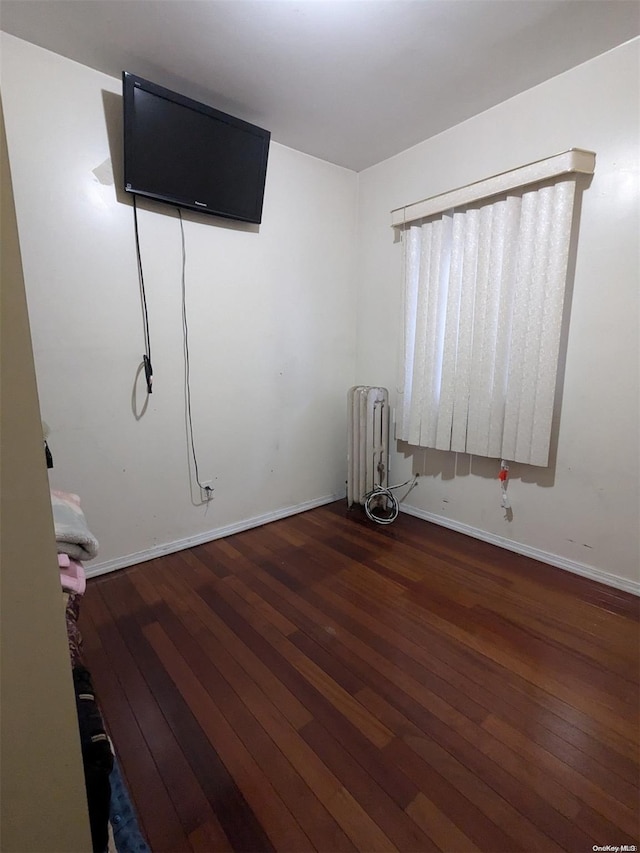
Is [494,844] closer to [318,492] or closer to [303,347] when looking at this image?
[318,492]

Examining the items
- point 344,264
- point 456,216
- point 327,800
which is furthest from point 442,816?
point 344,264

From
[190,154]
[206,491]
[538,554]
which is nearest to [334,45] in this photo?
[190,154]

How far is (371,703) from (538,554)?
147 cm

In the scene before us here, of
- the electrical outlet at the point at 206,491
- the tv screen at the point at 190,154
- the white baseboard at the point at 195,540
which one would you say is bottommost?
the white baseboard at the point at 195,540

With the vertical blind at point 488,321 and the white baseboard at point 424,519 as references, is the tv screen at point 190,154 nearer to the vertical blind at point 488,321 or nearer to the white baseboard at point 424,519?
the vertical blind at point 488,321

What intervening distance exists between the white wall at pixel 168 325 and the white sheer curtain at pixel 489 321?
72cm

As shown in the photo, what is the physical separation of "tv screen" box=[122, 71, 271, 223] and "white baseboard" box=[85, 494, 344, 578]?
1.97 meters

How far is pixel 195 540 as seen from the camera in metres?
2.50

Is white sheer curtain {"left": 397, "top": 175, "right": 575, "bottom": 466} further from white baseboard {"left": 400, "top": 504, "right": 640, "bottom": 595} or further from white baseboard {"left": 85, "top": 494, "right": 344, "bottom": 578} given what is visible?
white baseboard {"left": 85, "top": 494, "right": 344, "bottom": 578}

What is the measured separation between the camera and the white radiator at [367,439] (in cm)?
280

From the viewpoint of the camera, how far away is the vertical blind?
2.02 m

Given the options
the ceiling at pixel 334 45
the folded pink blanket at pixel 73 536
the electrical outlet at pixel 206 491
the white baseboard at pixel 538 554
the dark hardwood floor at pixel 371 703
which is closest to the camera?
the dark hardwood floor at pixel 371 703

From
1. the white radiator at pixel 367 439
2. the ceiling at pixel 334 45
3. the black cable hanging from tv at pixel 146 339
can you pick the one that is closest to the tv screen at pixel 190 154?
the ceiling at pixel 334 45

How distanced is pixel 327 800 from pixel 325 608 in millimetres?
822
